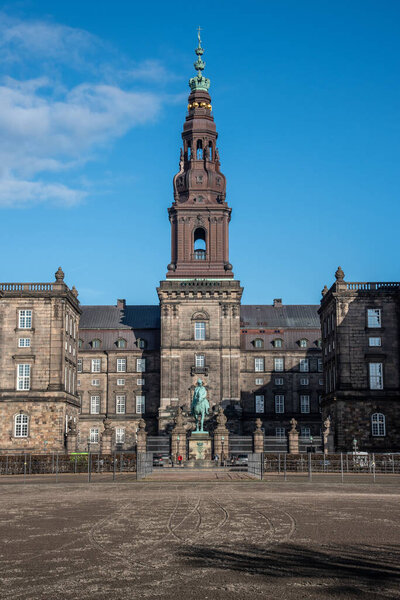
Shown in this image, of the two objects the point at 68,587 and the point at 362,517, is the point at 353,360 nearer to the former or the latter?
the point at 362,517

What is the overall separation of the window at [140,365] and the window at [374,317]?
39.3 m

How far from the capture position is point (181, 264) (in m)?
95.2

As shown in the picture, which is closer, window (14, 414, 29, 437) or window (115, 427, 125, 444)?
window (14, 414, 29, 437)

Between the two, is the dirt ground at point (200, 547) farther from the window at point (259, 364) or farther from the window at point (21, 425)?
the window at point (259, 364)

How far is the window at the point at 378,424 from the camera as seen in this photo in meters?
69.9

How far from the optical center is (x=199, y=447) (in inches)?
2692

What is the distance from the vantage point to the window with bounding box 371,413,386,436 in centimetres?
6994

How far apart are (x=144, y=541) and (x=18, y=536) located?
3.61 meters

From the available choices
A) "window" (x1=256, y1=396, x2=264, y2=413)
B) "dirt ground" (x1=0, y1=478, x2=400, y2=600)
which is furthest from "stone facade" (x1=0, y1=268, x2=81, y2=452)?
"dirt ground" (x1=0, y1=478, x2=400, y2=600)

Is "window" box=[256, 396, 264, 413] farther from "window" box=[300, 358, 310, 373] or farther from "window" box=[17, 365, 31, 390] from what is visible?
"window" box=[17, 365, 31, 390]

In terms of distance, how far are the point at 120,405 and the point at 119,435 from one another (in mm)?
4334

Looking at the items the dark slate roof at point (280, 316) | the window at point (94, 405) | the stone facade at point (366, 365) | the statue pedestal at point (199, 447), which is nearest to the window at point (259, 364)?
the dark slate roof at point (280, 316)

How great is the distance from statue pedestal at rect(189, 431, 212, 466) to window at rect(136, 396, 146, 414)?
1305 inches

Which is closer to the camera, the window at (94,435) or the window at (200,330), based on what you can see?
the window at (200,330)
